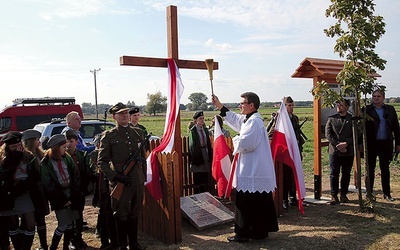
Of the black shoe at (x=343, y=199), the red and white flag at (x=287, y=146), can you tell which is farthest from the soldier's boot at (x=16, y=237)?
the black shoe at (x=343, y=199)

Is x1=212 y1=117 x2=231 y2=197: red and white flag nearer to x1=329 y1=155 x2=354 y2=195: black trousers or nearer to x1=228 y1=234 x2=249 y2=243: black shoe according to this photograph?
x1=228 y1=234 x2=249 y2=243: black shoe

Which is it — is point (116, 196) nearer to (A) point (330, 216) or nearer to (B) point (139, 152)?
(B) point (139, 152)

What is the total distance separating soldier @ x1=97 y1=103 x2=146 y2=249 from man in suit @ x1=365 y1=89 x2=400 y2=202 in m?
4.81

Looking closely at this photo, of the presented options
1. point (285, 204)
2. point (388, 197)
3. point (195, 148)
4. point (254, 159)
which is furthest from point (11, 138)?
point (388, 197)

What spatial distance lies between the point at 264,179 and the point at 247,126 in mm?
772

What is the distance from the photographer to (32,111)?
14375 millimetres

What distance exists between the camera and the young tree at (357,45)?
6.07 m

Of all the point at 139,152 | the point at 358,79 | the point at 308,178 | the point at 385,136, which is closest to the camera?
the point at 139,152

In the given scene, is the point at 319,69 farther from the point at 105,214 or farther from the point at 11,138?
the point at 11,138

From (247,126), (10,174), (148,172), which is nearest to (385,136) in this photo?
(247,126)

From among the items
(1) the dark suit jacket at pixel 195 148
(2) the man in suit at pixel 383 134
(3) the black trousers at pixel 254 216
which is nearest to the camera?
(3) the black trousers at pixel 254 216

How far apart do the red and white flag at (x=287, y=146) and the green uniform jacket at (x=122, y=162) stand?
8.28 feet

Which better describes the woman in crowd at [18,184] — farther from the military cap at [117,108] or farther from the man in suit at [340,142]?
the man in suit at [340,142]

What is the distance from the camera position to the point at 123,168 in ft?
14.9
